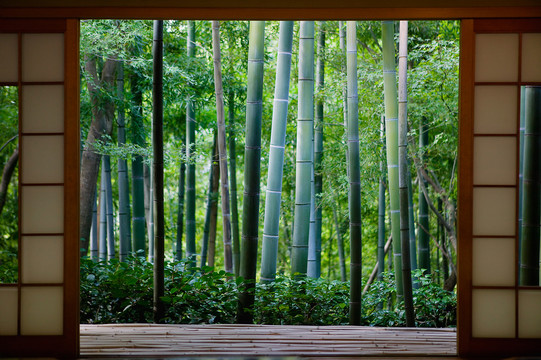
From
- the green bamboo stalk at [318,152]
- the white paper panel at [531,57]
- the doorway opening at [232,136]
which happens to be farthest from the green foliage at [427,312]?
the white paper panel at [531,57]

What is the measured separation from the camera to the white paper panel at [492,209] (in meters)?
2.81

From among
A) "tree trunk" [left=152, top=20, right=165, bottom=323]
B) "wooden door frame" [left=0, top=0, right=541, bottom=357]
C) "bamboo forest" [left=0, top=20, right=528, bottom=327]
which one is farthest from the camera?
"bamboo forest" [left=0, top=20, right=528, bottom=327]

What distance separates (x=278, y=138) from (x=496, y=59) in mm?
1891

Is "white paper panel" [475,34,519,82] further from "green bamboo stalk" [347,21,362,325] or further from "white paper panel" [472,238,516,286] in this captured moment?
"green bamboo stalk" [347,21,362,325]

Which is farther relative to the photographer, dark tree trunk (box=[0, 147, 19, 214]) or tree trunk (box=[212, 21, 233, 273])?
dark tree trunk (box=[0, 147, 19, 214])

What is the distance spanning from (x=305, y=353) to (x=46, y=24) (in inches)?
86.9

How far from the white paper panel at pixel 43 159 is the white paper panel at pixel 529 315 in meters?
2.49

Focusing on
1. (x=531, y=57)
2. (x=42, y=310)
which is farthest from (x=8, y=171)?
(x=531, y=57)

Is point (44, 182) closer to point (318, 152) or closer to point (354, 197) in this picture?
point (354, 197)

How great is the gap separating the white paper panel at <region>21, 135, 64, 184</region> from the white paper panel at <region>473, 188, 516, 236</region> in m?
2.17

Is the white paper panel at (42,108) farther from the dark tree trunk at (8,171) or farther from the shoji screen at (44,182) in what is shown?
the dark tree trunk at (8,171)

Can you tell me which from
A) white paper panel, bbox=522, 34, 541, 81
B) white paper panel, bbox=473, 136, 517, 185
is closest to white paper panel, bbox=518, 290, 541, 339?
white paper panel, bbox=473, 136, 517, 185

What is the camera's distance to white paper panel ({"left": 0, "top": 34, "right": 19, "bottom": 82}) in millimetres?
2822

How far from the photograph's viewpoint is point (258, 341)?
329cm
